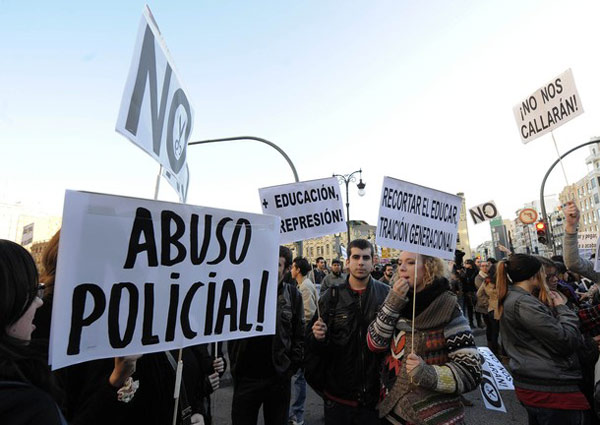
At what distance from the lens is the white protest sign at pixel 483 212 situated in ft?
31.6

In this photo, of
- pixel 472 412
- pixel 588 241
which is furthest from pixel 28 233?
pixel 588 241

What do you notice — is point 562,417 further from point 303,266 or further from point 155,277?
point 303,266

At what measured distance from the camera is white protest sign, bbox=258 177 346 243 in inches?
177

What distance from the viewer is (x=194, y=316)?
194cm

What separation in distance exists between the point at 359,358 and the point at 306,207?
212 cm

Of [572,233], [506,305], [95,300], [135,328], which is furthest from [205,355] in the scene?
[572,233]

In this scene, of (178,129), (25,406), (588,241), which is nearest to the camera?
(25,406)

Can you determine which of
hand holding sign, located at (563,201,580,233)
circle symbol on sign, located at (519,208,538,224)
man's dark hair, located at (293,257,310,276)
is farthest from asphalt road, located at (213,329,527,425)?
circle symbol on sign, located at (519,208,538,224)

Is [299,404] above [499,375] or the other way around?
the other way around

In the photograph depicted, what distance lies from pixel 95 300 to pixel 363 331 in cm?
205

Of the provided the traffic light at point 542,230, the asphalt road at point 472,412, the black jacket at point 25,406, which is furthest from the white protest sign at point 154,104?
the traffic light at point 542,230

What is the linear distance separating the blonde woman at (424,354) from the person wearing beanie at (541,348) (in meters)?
0.84

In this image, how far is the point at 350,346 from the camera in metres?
2.95

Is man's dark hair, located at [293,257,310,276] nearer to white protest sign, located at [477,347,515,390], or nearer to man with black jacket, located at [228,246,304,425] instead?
man with black jacket, located at [228,246,304,425]
